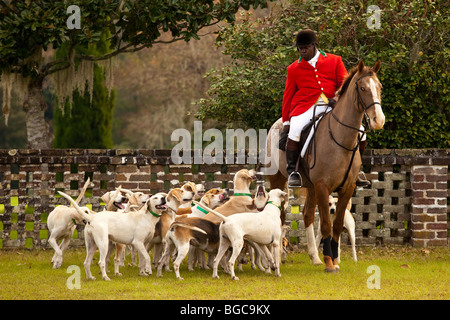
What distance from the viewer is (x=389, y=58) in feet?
38.7

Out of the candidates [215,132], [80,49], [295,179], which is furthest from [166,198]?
[80,49]

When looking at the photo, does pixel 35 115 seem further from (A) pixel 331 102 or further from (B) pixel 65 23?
(A) pixel 331 102

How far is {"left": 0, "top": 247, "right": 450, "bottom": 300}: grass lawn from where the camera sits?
7.04 meters

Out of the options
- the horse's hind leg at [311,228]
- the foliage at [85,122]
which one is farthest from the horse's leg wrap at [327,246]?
the foliage at [85,122]

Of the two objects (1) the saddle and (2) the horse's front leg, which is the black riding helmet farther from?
(2) the horse's front leg

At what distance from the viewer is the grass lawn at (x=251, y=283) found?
23.1ft

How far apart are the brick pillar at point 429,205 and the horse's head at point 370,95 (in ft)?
12.8

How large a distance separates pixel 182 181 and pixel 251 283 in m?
4.05

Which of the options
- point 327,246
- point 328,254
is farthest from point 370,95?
point 328,254

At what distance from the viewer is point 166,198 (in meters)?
8.72

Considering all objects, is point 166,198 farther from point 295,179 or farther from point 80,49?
point 80,49

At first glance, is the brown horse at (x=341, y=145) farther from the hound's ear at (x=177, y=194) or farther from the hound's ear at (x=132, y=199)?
the hound's ear at (x=132, y=199)

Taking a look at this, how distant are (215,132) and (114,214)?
28.5 feet

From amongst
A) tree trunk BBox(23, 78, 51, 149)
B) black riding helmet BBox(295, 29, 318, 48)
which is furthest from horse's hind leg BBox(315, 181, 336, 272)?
tree trunk BBox(23, 78, 51, 149)
